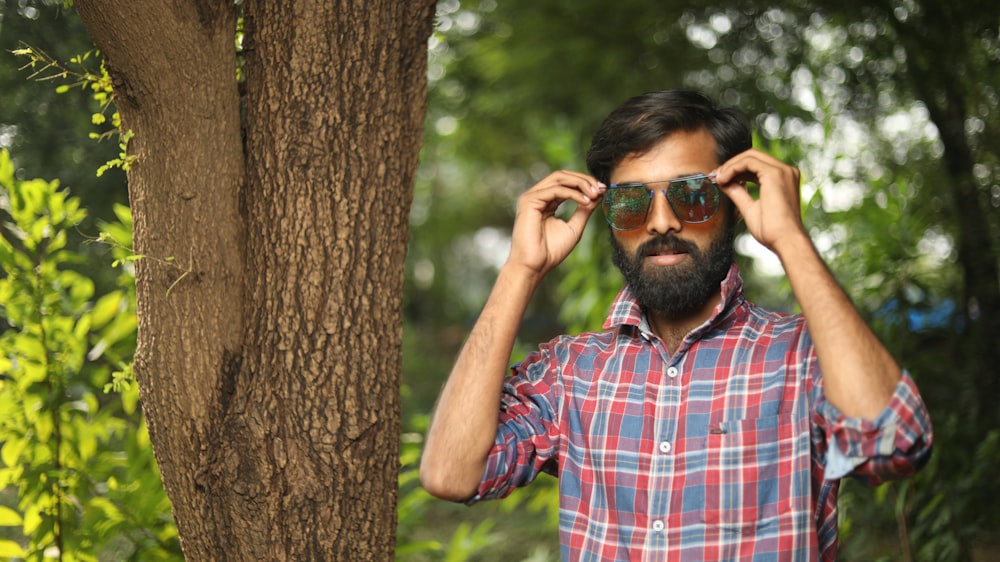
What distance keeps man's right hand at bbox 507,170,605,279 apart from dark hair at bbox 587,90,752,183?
12cm

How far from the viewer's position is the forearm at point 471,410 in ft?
6.59

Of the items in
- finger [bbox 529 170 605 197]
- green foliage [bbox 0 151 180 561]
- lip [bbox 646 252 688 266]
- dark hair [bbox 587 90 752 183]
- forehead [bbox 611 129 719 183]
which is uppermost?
dark hair [bbox 587 90 752 183]

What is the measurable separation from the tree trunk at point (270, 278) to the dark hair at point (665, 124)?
1.89ft

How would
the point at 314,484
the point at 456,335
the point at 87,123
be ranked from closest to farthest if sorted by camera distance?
the point at 314,484 → the point at 87,123 → the point at 456,335

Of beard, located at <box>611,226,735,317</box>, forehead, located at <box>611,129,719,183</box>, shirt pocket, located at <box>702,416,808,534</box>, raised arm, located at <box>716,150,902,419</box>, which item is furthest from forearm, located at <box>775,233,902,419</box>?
forehead, located at <box>611,129,719,183</box>

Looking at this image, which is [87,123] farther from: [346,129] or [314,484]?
[314,484]

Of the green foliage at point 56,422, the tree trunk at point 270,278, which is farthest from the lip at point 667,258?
the green foliage at point 56,422

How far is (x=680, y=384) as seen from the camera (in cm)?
203

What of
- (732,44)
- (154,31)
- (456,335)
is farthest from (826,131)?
(456,335)

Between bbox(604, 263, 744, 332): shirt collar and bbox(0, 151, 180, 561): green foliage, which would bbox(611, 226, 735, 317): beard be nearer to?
bbox(604, 263, 744, 332): shirt collar

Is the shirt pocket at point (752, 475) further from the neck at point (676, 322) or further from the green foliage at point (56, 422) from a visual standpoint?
the green foliage at point (56, 422)

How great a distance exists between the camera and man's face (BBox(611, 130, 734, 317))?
2.11 metres

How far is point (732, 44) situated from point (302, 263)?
4.47 metres

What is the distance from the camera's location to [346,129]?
88.7 inches
